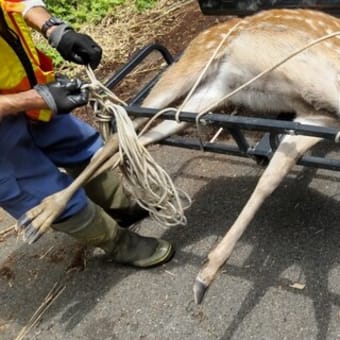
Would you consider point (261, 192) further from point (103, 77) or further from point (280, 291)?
point (103, 77)

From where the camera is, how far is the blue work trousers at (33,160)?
110 inches

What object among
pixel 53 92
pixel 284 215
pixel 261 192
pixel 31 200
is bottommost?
pixel 284 215

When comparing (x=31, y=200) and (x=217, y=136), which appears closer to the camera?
(x=31, y=200)

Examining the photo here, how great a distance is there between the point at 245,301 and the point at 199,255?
40cm

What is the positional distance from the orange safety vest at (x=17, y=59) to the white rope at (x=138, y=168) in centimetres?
24

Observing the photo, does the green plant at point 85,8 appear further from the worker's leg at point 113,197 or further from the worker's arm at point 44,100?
the worker's arm at point 44,100

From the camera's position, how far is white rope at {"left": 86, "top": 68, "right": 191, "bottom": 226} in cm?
271

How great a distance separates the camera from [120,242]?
3.20m

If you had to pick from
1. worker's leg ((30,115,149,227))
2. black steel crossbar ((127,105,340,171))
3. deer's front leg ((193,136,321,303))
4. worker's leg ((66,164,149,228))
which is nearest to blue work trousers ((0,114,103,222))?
worker's leg ((30,115,149,227))

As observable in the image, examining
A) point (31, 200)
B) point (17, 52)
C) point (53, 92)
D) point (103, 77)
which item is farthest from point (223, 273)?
point (103, 77)

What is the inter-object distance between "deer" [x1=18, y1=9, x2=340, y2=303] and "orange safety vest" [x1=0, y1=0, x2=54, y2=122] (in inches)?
16.3

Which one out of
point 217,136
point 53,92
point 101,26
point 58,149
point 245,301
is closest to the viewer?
point 53,92

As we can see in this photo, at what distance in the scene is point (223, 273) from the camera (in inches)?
119

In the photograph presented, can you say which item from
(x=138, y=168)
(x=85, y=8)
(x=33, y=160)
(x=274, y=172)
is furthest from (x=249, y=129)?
(x=85, y=8)
